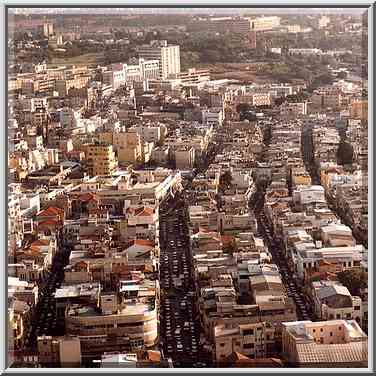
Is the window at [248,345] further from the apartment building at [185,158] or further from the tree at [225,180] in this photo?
the apartment building at [185,158]

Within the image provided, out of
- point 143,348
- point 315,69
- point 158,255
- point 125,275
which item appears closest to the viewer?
point 143,348

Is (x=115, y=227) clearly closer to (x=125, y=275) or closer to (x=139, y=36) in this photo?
(x=125, y=275)

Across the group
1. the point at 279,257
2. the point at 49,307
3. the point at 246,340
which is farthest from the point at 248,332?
the point at 279,257

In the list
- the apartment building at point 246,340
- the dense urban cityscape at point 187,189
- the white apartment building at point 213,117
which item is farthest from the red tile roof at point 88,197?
the apartment building at point 246,340

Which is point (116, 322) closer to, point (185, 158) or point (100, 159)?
point (185, 158)

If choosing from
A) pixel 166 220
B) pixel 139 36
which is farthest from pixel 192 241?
pixel 139 36

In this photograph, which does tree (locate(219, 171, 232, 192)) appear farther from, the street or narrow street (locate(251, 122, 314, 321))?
the street
